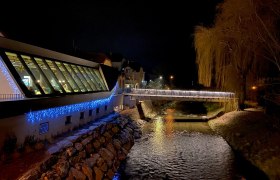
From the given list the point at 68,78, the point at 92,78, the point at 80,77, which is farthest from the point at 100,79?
the point at 68,78

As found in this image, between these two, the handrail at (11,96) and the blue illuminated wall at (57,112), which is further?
the blue illuminated wall at (57,112)

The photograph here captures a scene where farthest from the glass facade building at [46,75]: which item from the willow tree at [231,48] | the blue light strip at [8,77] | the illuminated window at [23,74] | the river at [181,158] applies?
the willow tree at [231,48]

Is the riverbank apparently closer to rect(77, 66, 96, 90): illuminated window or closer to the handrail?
rect(77, 66, 96, 90): illuminated window

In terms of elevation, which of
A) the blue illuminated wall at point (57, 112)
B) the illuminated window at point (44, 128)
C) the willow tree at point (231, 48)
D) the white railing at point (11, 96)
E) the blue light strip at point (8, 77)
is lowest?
the illuminated window at point (44, 128)

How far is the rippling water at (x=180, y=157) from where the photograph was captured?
611 inches

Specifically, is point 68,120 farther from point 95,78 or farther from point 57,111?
point 95,78

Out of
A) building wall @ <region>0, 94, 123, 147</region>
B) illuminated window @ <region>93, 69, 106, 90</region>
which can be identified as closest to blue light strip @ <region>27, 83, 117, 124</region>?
building wall @ <region>0, 94, 123, 147</region>

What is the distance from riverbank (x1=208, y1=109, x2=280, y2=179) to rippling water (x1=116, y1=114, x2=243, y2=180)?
1.08 m

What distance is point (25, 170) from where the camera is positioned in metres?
10.4

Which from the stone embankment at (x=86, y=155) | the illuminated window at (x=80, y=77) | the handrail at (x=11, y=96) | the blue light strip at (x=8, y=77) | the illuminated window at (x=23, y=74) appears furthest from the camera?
the illuminated window at (x=80, y=77)

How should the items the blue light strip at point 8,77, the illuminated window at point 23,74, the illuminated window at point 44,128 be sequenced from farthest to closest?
the illuminated window at point 44,128
the illuminated window at point 23,74
the blue light strip at point 8,77

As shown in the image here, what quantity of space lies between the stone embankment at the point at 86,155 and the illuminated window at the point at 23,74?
10.6 feet

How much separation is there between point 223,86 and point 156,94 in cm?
896

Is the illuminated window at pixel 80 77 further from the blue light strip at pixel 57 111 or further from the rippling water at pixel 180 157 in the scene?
the rippling water at pixel 180 157
